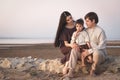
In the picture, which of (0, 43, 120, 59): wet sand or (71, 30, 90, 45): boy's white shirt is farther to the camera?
(0, 43, 120, 59): wet sand

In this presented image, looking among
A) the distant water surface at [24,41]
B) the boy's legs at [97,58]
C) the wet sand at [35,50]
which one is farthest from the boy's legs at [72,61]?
the distant water surface at [24,41]

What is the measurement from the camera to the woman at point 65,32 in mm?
5105

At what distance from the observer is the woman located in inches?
201

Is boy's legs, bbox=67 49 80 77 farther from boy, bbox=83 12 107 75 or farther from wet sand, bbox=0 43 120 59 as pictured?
wet sand, bbox=0 43 120 59

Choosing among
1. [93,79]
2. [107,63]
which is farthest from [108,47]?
[93,79]

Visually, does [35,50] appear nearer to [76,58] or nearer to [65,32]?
[65,32]

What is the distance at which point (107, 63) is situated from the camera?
5.20 m

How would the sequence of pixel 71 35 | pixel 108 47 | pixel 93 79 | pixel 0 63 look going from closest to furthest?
pixel 93 79 → pixel 71 35 → pixel 0 63 → pixel 108 47

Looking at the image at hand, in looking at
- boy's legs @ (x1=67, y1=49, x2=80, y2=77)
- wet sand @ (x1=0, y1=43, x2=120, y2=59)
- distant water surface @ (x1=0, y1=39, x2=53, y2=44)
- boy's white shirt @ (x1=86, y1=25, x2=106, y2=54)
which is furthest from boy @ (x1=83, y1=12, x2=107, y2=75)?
distant water surface @ (x1=0, y1=39, x2=53, y2=44)

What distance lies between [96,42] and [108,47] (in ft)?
5.14

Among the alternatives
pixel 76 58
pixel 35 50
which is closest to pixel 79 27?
pixel 76 58

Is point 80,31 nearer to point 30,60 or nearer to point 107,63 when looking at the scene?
point 107,63

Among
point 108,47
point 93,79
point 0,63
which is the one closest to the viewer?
point 93,79

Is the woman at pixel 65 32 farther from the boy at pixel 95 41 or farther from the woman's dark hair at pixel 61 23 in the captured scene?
the boy at pixel 95 41
